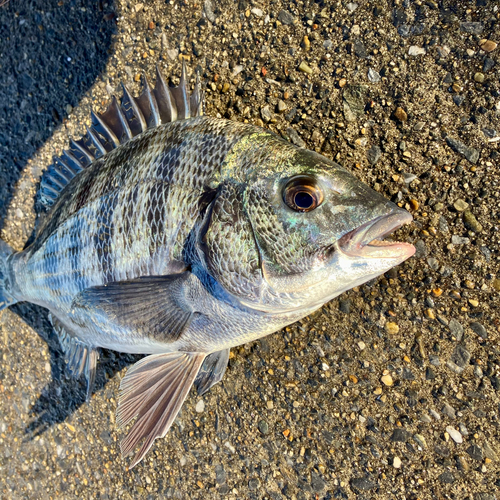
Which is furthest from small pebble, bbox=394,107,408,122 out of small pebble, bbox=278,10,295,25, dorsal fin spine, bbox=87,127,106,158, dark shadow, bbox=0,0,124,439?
dark shadow, bbox=0,0,124,439

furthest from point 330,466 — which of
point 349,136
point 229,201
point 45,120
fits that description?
point 45,120

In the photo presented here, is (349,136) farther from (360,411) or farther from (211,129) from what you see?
(360,411)

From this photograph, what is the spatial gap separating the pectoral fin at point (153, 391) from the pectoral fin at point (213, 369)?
20cm

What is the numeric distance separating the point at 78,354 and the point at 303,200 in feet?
5.30

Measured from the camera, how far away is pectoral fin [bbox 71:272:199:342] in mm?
1416

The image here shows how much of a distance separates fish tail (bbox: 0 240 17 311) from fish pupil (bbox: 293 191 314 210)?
196 centimetres

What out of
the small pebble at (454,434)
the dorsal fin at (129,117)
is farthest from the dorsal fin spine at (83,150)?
the small pebble at (454,434)

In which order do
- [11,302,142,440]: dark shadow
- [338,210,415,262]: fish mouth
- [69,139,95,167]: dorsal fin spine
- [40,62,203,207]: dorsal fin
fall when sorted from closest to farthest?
[338,210,415,262]: fish mouth
[40,62,203,207]: dorsal fin
[69,139,95,167]: dorsal fin spine
[11,302,142,440]: dark shadow

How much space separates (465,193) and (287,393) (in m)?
1.26

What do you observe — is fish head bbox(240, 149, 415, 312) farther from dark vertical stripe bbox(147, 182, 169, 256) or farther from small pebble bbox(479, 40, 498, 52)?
small pebble bbox(479, 40, 498, 52)

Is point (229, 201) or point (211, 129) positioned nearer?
point (229, 201)

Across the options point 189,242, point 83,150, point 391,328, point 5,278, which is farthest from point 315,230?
point 5,278

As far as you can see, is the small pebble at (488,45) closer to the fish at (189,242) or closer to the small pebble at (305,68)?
the small pebble at (305,68)

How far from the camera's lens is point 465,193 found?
1563mm
